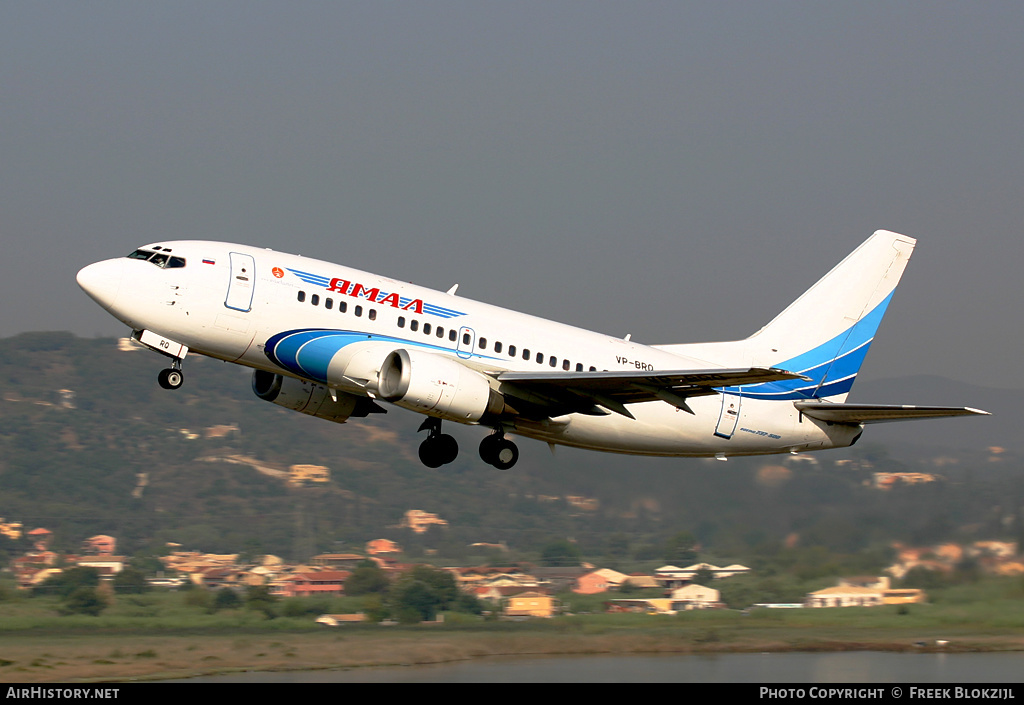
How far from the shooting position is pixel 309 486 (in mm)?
109562

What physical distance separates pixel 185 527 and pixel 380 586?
31.4 m

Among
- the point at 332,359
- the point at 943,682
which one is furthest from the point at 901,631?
the point at 332,359

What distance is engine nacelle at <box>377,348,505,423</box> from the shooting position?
27688mm

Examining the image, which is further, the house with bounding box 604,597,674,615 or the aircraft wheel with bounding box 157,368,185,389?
the house with bounding box 604,597,674,615

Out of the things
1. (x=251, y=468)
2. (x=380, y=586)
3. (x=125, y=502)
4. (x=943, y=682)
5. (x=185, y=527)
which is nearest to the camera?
(x=943, y=682)

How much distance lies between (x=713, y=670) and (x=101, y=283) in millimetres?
35250

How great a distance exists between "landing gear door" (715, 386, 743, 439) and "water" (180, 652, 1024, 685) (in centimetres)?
1868

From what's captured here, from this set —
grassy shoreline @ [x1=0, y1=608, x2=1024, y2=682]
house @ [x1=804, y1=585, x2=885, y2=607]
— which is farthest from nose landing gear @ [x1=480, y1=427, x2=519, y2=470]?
grassy shoreline @ [x1=0, y1=608, x2=1024, y2=682]

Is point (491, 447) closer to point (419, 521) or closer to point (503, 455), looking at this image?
point (503, 455)

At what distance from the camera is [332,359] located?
28.1 metres

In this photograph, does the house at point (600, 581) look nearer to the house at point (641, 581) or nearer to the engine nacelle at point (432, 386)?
the house at point (641, 581)

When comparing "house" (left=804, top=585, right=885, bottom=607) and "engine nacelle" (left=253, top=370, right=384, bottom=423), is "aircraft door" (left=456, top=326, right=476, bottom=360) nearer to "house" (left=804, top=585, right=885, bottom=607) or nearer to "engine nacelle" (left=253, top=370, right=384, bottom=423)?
"engine nacelle" (left=253, top=370, right=384, bottom=423)

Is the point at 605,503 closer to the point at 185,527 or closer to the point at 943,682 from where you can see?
the point at 943,682

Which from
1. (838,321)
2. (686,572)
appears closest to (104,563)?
(686,572)
